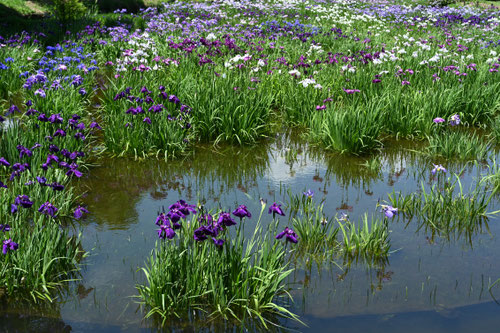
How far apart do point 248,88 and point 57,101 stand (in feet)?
9.29

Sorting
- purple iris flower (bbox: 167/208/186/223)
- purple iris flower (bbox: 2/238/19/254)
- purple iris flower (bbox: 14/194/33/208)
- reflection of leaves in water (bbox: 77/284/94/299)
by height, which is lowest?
reflection of leaves in water (bbox: 77/284/94/299)

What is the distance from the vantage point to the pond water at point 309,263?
344 cm

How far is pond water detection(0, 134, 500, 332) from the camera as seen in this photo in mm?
3443

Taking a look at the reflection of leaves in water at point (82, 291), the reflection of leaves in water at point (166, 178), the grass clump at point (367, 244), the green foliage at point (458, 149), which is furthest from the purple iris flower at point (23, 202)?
the green foliage at point (458, 149)

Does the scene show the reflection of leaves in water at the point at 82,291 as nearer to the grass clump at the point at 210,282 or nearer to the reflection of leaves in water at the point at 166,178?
the grass clump at the point at 210,282

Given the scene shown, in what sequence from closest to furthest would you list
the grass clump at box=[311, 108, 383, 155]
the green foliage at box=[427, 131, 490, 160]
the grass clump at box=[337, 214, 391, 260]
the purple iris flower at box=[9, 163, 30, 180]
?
the grass clump at box=[337, 214, 391, 260] < the purple iris flower at box=[9, 163, 30, 180] < the green foliage at box=[427, 131, 490, 160] < the grass clump at box=[311, 108, 383, 155]

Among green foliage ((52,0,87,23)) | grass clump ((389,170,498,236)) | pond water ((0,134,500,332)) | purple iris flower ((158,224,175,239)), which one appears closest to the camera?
purple iris flower ((158,224,175,239))

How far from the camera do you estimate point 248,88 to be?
786cm

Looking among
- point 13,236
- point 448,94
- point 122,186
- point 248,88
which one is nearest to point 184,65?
point 248,88

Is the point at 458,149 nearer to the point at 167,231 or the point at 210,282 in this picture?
the point at 210,282

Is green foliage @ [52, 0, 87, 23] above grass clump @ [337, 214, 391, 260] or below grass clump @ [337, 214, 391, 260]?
above

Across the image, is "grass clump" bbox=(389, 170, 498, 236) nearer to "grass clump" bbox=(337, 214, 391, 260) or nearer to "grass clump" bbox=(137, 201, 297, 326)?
"grass clump" bbox=(337, 214, 391, 260)

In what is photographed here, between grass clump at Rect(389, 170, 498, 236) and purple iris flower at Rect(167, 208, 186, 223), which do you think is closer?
purple iris flower at Rect(167, 208, 186, 223)

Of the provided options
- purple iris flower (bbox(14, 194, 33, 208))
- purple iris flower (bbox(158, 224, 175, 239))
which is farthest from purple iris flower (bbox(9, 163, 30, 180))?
purple iris flower (bbox(158, 224, 175, 239))
